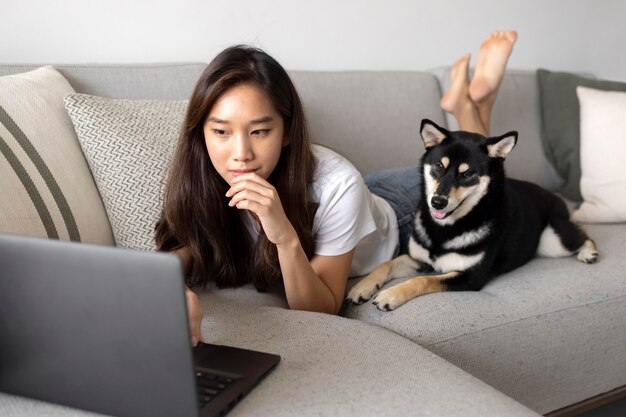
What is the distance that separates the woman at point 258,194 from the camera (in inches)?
46.1

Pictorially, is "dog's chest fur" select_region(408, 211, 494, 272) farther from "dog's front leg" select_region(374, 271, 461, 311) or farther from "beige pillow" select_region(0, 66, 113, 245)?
"beige pillow" select_region(0, 66, 113, 245)

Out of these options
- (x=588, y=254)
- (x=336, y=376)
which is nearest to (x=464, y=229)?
(x=588, y=254)

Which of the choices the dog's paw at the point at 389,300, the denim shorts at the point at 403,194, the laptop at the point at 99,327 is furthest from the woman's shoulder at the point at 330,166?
the laptop at the point at 99,327

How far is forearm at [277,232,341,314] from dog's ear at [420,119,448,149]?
49 centimetres

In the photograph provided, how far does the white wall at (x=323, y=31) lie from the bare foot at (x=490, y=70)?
0.44m

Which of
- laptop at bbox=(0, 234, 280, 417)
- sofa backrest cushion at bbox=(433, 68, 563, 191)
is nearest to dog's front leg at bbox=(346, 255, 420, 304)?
laptop at bbox=(0, 234, 280, 417)

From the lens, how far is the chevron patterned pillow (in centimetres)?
136

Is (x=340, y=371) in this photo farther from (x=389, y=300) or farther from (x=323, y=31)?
(x=323, y=31)

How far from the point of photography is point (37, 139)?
50.8 inches

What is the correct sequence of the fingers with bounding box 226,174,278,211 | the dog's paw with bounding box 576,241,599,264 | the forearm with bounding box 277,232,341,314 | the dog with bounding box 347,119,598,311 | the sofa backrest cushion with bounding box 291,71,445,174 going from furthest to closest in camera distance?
the sofa backrest cushion with bounding box 291,71,445,174 → the dog's paw with bounding box 576,241,599,264 → the dog with bounding box 347,119,598,311 → the forearm with bounding box 277,232,341,314 → the fingers with bounding box 226,174,278,211

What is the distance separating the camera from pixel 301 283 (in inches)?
49.6

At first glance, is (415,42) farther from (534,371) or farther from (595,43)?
(534,371)

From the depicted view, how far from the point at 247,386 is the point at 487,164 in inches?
35.2

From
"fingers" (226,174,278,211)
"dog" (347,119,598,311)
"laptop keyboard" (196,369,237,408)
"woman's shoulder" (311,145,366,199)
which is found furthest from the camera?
"dog" (347,119,598,311)
